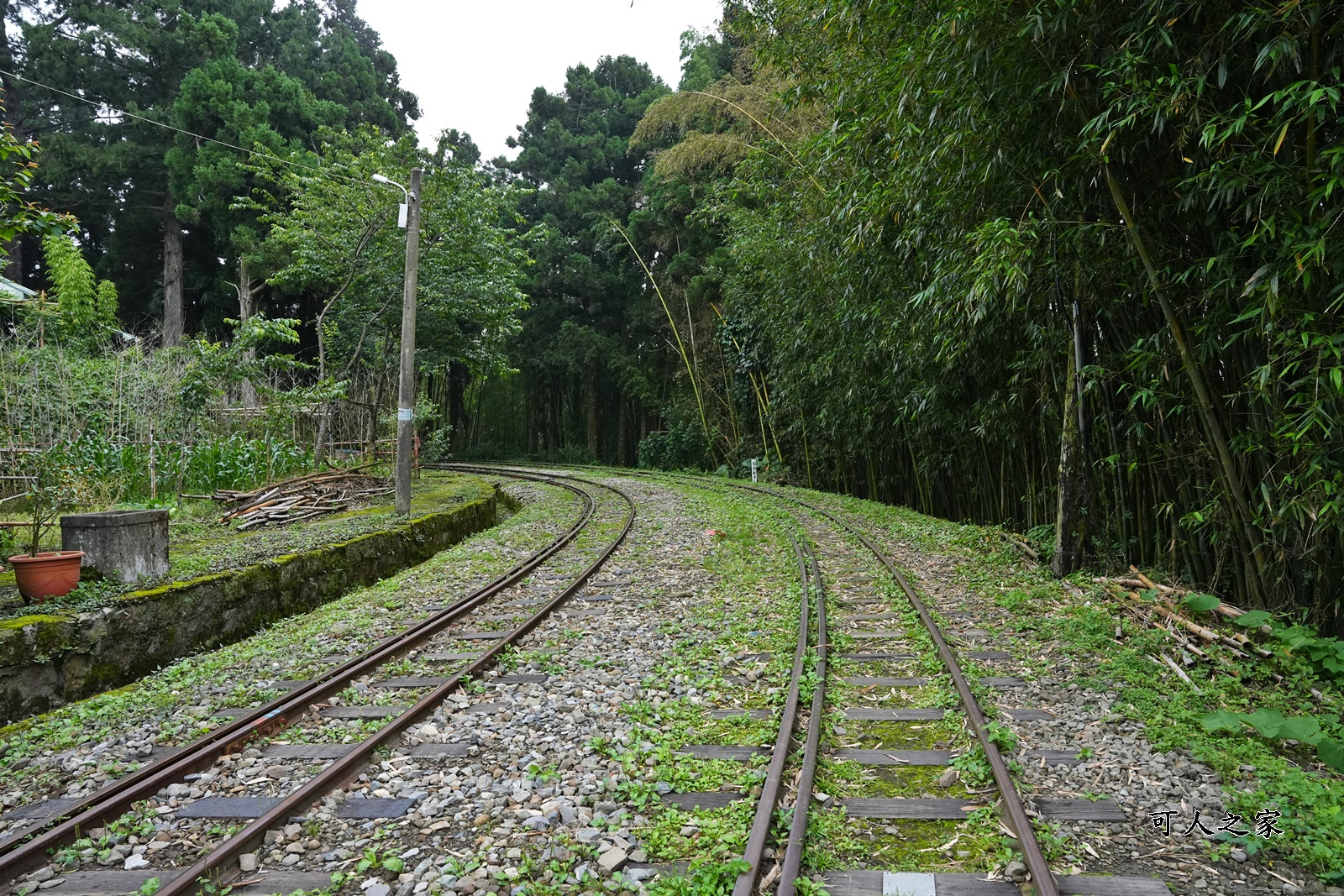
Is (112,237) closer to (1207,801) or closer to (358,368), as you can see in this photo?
(358,368)

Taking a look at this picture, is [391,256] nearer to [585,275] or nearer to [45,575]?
[45,575]

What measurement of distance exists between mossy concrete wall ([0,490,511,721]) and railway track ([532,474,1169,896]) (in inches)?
147

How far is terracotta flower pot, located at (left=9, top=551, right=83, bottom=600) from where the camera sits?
4430 mm

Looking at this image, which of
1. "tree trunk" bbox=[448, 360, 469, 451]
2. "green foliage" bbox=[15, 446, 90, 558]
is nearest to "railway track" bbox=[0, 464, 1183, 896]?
"green foliage" bbox=[15, 446, 90, 558]

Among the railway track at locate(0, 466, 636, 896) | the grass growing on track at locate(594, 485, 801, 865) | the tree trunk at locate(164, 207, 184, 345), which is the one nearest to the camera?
the railway track at locate(0, 466, 636, 896)

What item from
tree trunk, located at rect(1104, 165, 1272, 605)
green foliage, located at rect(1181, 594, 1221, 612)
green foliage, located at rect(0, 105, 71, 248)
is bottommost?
green foliage, located at rect(1181, 594, 1221, 612)

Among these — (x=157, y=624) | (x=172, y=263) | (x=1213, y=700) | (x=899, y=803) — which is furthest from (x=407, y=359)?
(x=172, y=263)

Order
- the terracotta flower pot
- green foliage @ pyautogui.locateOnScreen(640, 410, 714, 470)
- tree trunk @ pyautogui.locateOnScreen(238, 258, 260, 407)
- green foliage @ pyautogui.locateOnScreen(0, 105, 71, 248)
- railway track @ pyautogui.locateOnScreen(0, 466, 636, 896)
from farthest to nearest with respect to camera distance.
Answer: green foliage @ pyautogui.locateOnScreen(640, 410, 714, 470) → tree trunk @ pyautogui.locateOnScreen(238, 258, 260, 407) → the terracotta flower pot → green foliage @ pyautogui.locateOnScreen(0, 105, 71, 248) → railway track @ pyautogui.locateOnScreen(0, 466, 636, 896)

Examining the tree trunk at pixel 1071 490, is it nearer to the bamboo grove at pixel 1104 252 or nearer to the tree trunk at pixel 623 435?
the bamboo grove at pixel 1104 252

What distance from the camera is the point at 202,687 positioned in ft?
13.8

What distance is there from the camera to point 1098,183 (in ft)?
15.1

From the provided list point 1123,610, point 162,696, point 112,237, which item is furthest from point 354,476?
point 112,237

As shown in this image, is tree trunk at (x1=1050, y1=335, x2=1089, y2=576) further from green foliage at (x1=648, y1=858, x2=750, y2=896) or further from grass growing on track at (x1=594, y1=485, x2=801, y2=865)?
green foliage at (x1=648, y1=858, x2=750, y2=896)

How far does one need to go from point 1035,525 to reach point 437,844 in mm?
6902
